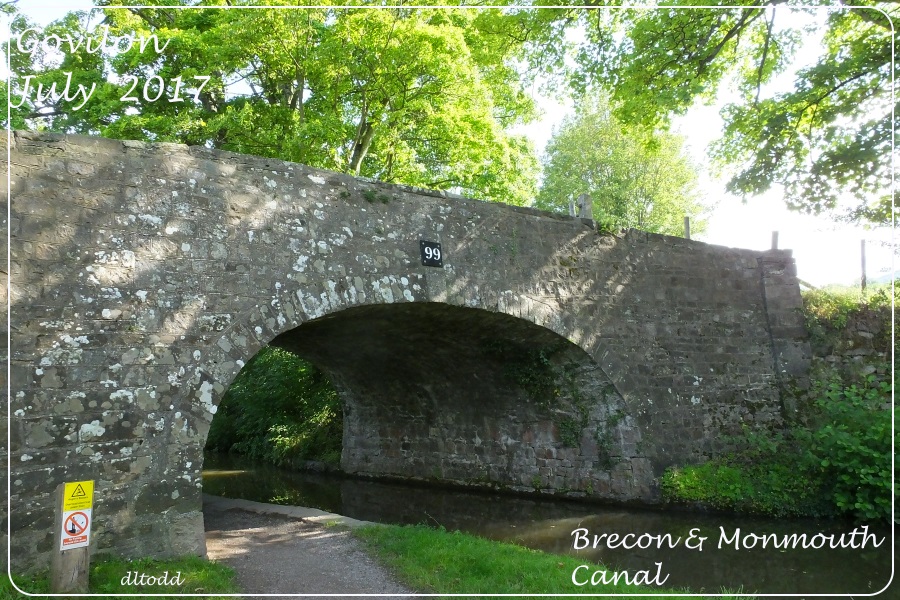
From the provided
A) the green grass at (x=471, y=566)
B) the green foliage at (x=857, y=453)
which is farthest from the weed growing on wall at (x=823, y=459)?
the green grass at (x=471, y=566)

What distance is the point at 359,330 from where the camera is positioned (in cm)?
947

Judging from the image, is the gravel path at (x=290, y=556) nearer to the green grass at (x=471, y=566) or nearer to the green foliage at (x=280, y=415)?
the green grass at (x=471, y=566)

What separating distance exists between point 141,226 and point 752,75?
369 inches

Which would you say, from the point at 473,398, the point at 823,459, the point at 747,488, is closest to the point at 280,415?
the point at 473,398

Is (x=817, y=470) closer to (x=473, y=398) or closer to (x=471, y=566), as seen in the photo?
(x=473, y=398)

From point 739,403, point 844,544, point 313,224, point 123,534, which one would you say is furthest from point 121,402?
point 739,403

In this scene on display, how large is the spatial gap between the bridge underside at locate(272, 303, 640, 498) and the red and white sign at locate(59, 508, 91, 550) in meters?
3.78

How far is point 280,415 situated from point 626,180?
49.6ft

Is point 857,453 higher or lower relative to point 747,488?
higher

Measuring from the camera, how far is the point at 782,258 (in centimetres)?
1017

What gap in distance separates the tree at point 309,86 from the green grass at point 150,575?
8.76m

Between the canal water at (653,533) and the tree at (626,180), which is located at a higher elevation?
the tree at (626,180)

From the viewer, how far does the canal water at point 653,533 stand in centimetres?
625

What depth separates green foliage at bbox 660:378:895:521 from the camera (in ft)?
25.3
